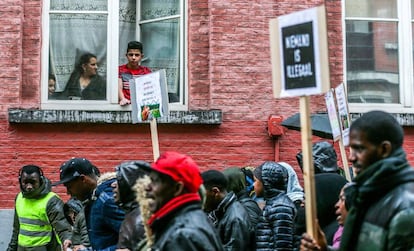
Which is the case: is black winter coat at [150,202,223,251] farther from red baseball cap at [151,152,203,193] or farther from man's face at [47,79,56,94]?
man's face at [47,79,56,94]

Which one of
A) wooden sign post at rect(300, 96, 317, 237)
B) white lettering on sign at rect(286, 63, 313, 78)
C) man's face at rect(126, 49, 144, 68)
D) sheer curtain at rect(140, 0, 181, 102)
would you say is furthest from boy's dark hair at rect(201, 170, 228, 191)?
sheer curtain at rect(140, 0, 181, 102)

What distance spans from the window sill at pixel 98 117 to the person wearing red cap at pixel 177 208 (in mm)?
6226

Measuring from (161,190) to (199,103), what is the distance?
6573 mm

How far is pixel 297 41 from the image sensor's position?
16.2 ft

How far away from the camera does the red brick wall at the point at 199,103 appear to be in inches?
417

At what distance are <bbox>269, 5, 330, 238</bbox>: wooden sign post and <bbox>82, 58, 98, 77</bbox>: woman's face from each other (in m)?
6.31

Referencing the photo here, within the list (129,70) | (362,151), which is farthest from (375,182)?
(129,70)

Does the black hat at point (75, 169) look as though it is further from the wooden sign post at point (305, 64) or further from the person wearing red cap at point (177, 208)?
the person wearing red cap at point (177, 208)

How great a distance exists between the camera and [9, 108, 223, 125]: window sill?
1053cm

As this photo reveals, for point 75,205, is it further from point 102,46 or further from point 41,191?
point 102,46

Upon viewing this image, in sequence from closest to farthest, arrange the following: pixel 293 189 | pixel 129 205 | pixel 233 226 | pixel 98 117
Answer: pixel 129 205, pixel 233 226, pixel 293 189, pixel 98 117

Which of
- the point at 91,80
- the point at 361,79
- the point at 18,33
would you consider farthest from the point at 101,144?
the point at 361,79

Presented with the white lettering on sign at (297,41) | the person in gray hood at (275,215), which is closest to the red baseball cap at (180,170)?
the white lettering on sign at (297,41)

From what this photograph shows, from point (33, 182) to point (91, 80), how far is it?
212cm
